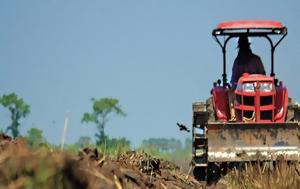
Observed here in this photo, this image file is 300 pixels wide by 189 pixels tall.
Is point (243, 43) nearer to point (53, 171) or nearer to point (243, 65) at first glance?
point (243, 65)

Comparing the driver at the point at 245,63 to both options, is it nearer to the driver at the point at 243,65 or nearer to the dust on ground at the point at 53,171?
the driver at the point at 243,65

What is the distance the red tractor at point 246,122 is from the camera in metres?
13.8

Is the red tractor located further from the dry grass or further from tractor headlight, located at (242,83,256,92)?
the dry grass

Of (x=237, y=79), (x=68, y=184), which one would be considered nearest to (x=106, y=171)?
(x=68, y=184)

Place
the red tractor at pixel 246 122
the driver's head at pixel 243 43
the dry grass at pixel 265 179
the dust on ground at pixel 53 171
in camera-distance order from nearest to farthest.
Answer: the dust on ground at pixel 53 171 → the dry grass at pixel 265 179 → the red tractor at pixel 246 122 → the driver's head at pixel 243 43

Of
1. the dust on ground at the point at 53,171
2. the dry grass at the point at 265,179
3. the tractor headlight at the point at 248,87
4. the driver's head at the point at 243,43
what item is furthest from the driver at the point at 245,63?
the dust on ground at the point at 53,171

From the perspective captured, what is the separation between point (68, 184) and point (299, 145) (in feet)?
31.2

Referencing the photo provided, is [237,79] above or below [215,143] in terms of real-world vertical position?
above

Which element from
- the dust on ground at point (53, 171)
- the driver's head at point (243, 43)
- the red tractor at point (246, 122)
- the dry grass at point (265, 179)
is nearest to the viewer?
the dust on ground at point (53, 171)

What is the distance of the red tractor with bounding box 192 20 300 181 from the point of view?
1377 centimetres

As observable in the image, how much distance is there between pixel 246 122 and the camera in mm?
14266

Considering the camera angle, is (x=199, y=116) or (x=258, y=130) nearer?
(x=258, y=130)

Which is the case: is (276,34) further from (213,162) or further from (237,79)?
(213,162)

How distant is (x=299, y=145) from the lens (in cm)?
1384
